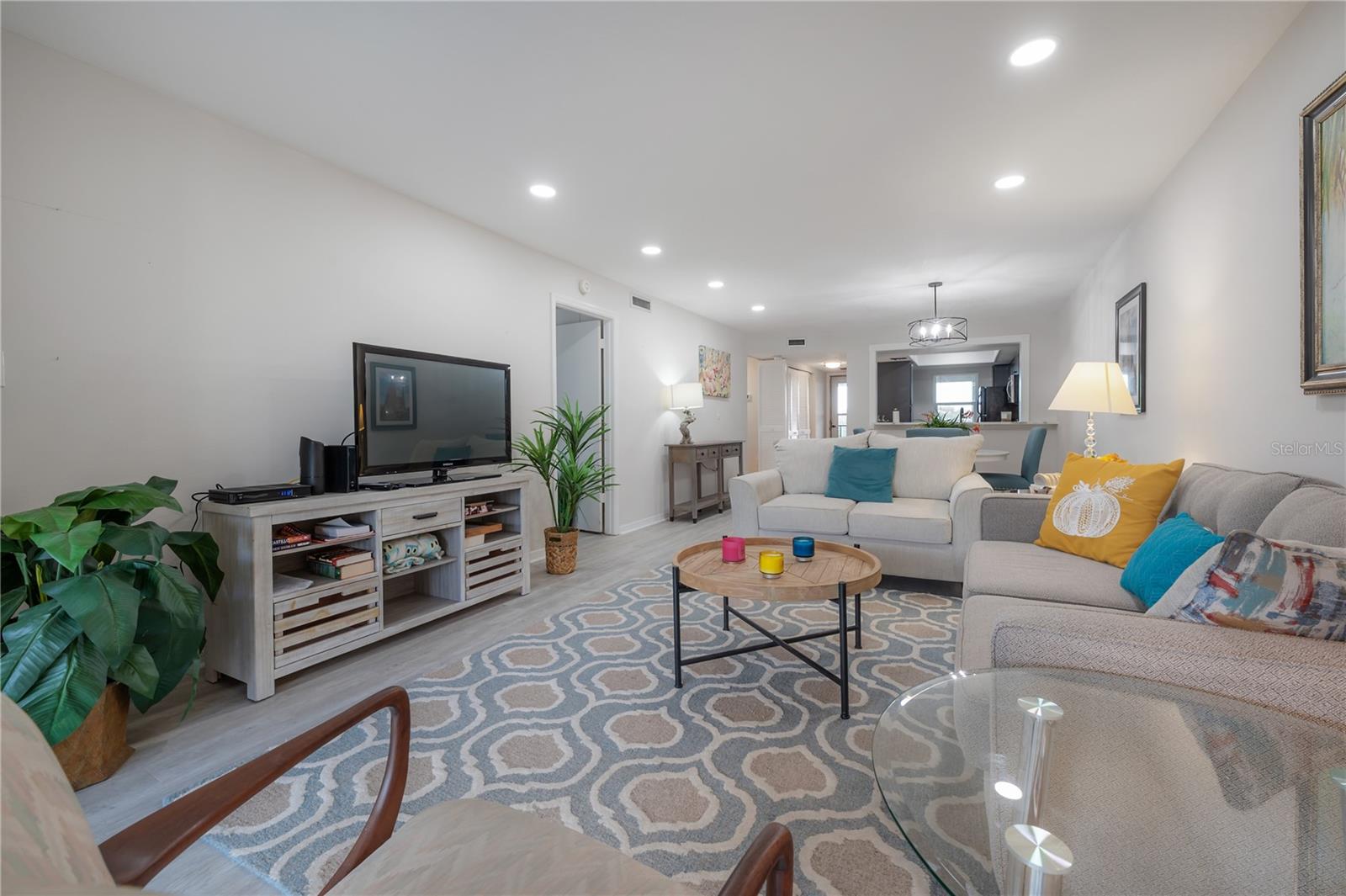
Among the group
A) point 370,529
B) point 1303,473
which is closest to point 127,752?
point 370,529

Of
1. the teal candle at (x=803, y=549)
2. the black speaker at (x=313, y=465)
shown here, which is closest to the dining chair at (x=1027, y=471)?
the teal candle at (x=803, y=549)

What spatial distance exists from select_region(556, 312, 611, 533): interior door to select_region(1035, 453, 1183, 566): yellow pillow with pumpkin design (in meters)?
3.46

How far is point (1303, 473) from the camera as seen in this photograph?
187cm

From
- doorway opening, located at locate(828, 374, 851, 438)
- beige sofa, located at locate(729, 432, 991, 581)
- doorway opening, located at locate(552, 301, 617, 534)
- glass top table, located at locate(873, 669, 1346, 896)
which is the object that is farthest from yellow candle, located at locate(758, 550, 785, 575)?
doorway opening, located at locate(828, 374, 851, 438)

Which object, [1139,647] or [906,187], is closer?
[1139,647]

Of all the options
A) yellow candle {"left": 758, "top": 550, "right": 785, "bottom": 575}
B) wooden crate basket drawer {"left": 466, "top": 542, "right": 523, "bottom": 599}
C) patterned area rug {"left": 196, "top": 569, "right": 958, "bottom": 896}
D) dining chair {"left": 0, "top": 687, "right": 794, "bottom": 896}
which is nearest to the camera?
dining chair {"left": 0, "top": 687, "right": 794, "bottom": 896}

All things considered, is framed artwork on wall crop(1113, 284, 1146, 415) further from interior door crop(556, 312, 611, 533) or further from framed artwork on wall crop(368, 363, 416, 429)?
framed artwork on wall crop(368, 363, 416, 429)

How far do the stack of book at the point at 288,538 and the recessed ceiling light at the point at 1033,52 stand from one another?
10.7 feet

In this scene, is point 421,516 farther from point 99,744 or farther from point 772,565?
point 772,565

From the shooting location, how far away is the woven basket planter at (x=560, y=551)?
12.7 ft

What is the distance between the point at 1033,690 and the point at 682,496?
5316 mm

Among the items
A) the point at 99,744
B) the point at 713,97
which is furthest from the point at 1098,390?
the point at 99,744

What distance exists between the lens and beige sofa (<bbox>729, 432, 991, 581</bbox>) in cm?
331

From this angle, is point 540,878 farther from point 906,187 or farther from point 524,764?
point 906,187
